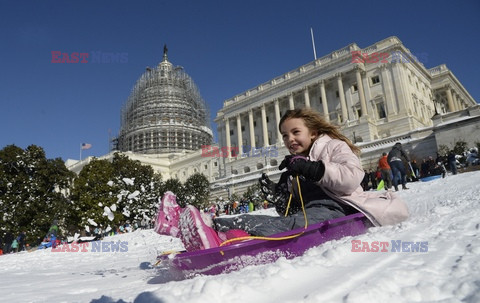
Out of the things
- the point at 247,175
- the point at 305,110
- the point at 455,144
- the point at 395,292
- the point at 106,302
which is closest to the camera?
the point at 395,292

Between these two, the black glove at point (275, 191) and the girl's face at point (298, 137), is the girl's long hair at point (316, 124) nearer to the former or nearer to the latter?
the girl's face at point (298, 137)

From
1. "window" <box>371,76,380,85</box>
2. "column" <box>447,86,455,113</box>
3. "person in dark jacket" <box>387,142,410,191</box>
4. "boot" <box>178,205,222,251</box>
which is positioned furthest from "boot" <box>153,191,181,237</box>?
"column" <box>447,86,455,113</box>

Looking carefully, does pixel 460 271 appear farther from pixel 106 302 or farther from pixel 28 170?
pixel 28 170

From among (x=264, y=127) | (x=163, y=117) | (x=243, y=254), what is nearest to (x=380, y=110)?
(x=264, y=127)

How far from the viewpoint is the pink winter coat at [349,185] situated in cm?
285

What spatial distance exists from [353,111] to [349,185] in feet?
120

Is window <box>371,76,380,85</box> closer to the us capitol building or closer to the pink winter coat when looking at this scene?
the us capitol building

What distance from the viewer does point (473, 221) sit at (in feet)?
9.63

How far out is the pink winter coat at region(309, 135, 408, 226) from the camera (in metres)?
2.85

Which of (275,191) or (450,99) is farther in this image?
(450,99)

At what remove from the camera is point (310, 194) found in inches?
131

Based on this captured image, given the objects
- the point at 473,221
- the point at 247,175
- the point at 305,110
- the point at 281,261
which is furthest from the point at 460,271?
the point at 247,175

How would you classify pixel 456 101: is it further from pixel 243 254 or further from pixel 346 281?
pixel 346 281

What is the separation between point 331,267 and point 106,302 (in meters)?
1.38
